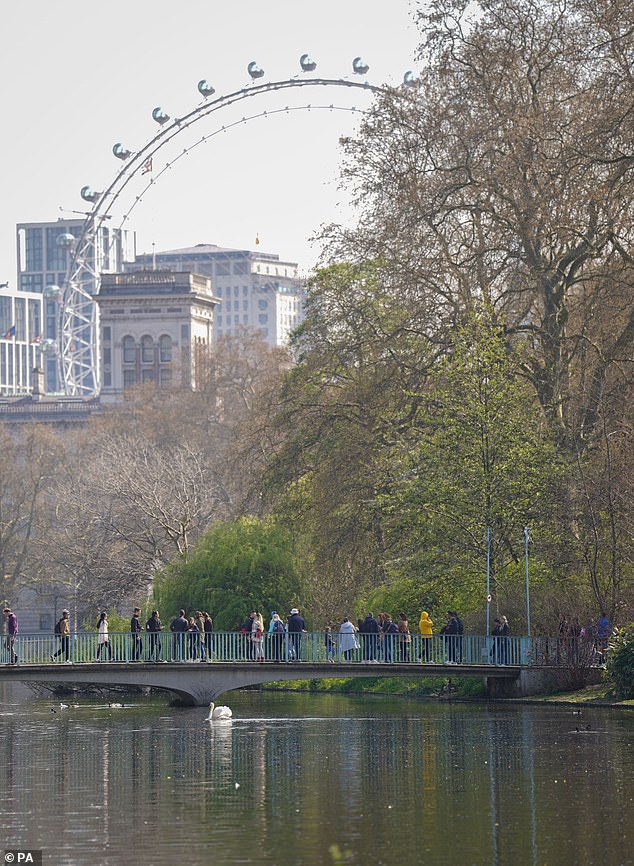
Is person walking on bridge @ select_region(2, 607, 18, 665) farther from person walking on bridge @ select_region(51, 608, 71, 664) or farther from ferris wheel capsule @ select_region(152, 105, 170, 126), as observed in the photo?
ferris wheel capsule @ select_region(152, 105, 170, 126)

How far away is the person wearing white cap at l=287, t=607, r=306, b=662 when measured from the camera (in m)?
57.4

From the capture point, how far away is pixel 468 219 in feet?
195

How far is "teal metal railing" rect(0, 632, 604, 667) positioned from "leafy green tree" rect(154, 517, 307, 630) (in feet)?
22.1

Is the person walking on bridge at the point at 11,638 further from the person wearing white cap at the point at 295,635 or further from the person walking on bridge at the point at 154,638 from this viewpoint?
the person wearing white cap at the point at 295,635

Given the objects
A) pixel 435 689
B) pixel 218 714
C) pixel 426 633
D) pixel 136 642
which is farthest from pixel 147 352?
pixel 218 714

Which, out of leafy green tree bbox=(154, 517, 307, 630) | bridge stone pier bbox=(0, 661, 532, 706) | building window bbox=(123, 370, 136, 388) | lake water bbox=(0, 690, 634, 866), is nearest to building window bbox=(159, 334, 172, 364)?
building window bbox=(123, 370, 136, 388)

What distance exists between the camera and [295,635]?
189 feet

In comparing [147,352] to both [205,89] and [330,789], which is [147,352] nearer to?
[205,89]

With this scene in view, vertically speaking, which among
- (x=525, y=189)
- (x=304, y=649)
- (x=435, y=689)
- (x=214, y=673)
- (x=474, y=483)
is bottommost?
(x=435, y=689)

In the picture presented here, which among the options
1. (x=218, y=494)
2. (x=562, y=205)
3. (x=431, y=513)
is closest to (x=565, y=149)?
(x=562, y=205)

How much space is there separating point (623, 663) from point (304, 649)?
12.1 metres

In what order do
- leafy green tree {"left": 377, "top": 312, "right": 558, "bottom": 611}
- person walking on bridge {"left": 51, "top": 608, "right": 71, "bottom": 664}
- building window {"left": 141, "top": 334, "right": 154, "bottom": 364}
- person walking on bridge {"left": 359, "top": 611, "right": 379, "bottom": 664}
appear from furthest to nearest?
1. building window {"left": 141, "top": 334, "right": 154, "bottom": 364}
2. person walking on bridge {"left": 359, "top": 611, "right": 379, "bottom": 664}
3. person walking on bridge {"left": 51, "top": 608, "right": 71, "bottom": 664}
4. leafy green tree {"left": 377, "top": 312, "right": 558, "bottom": 611}

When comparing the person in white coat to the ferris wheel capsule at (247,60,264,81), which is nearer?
the person in white coat

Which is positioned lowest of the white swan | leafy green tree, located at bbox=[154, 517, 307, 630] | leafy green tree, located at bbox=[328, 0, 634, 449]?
the white swan
